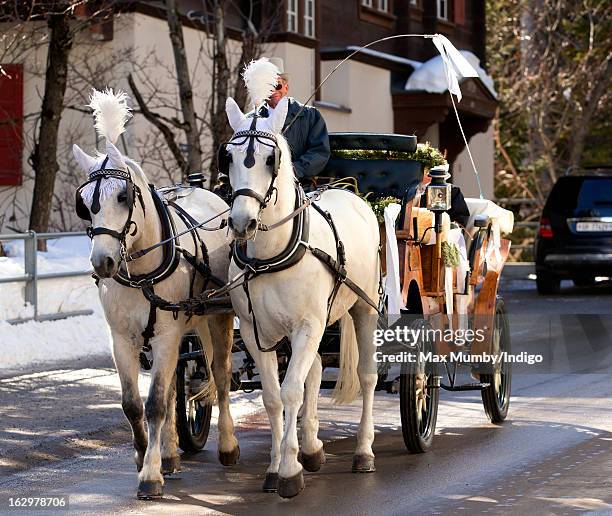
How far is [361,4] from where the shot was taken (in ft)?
89.1

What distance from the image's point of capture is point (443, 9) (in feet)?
103

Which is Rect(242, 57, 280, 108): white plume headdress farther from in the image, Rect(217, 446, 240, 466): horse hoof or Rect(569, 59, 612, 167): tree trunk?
Rect(569, 59, 612, 167): tree trunk

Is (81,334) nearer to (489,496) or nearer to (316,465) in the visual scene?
(316,465)

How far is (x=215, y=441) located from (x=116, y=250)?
9.20 ft

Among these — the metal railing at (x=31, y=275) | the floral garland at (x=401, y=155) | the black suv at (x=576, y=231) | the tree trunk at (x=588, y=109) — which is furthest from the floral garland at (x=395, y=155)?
the tree trunk at (x=588, y=109)

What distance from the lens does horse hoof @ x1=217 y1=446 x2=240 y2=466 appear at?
8680 mm

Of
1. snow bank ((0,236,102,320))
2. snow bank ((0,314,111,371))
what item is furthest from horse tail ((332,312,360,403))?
snow bank ((0,236,102,320))

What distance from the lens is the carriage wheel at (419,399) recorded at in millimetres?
8773

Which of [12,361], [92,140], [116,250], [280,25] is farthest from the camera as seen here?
[280,25]

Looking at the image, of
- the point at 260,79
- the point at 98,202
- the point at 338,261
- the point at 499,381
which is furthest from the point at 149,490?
the point at 499,381

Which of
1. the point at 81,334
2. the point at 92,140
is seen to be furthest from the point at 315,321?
the point at 92,140

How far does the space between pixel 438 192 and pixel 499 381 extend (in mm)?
1716

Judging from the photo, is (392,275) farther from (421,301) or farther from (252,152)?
(252,152)

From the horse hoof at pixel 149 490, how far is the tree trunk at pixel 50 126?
9780mm
